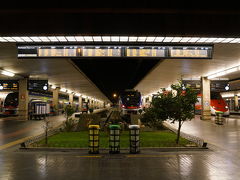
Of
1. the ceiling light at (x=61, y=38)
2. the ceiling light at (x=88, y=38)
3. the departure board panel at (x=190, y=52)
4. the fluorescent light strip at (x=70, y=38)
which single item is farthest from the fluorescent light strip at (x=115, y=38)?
the departure board panel at (x=190, y=52)

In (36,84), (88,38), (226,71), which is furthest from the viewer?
(36,84)

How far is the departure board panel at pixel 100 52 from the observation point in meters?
9.68

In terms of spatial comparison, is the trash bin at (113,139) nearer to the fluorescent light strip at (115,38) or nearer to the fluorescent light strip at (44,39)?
the fluorescent light strip at (115,38)

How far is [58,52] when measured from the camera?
969 cm

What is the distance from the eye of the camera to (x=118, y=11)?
6012 millimetres

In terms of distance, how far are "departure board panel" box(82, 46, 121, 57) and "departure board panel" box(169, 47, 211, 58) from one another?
2.49 meters

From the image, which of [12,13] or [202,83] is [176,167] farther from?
[202,83]

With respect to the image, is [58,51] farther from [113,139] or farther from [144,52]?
[113,139]

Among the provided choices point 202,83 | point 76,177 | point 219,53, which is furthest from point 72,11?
point 202,83

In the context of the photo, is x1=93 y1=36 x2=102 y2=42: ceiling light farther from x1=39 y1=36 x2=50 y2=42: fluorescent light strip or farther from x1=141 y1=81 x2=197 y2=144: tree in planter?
x1=141 y1=81 x2=197 y2=144: tree in planter

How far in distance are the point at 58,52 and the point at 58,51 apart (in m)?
0.05

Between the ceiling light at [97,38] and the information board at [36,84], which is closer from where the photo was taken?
the ceiling light at [97,38]

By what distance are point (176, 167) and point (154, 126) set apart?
9.64m

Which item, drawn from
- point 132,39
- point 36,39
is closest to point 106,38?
point 132,39
